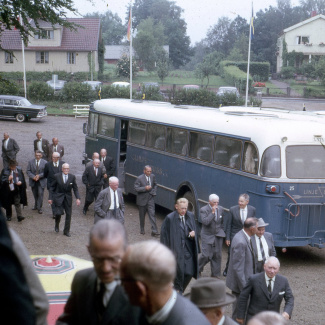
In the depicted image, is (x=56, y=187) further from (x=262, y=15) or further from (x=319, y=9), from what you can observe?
(x=319, y=9)

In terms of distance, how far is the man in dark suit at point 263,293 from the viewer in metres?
7.82

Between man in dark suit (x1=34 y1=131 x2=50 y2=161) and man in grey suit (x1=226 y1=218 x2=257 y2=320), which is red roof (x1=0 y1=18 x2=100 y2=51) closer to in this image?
man in dark suit (x1=34 y1=131 x2=50 y2=161)

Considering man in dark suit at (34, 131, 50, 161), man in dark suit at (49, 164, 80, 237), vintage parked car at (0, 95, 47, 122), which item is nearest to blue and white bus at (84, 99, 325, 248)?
man in dark suit at (49, 164, 80, 237)

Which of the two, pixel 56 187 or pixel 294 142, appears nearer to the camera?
pixel 294 142

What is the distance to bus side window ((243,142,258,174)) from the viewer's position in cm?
1359

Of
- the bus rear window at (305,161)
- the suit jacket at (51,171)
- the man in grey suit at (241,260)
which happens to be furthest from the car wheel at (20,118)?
the man in grey suit at (241,260)

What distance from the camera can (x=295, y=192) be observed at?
1332 cm

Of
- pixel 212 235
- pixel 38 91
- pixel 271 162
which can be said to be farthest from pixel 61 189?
pixel 38 91

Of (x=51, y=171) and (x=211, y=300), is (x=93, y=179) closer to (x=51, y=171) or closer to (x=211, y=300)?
(x=51, y=171)

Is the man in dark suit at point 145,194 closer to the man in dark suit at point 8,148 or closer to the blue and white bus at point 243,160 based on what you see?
the blue and white bus at point 243,160

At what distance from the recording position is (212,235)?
40.3 ft

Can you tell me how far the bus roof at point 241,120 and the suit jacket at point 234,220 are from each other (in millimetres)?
1876

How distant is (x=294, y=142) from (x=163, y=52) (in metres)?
69.7

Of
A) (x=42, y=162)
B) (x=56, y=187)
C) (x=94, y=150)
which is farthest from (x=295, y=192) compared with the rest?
(x=94, y=150)
